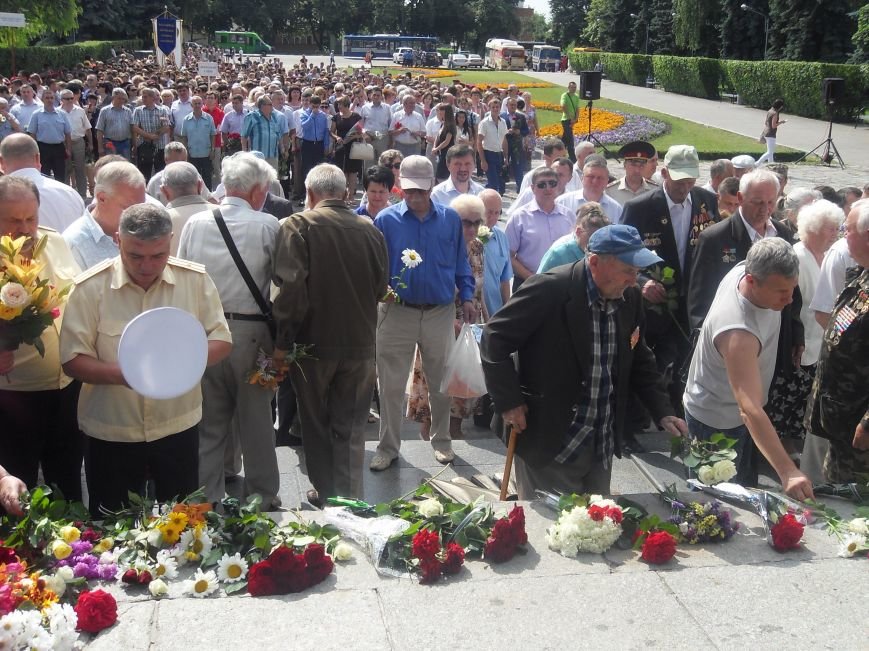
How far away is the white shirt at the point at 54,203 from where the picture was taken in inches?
244

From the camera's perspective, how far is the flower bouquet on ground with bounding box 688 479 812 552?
362cm

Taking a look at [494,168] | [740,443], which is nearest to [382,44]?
[494,168]

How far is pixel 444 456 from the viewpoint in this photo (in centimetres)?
679

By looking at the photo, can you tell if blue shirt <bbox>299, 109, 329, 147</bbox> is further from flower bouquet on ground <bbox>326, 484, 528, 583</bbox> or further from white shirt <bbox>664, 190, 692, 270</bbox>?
flower bouquet on ground <bbox>326, 484, 528, 583</bbox>

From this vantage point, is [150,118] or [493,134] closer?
[150,118]

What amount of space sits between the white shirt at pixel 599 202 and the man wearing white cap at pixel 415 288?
6.43ft

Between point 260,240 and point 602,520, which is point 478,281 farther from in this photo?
point 602,520

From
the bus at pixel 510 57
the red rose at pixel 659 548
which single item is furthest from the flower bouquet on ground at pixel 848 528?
the bus at pixel 510 57

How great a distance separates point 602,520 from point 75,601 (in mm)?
1910

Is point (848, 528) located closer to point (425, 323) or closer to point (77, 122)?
point (425, 323)

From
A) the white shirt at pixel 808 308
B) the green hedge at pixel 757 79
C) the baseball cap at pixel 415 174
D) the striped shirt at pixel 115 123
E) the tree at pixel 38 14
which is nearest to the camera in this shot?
the white shirt at pixel 808 308

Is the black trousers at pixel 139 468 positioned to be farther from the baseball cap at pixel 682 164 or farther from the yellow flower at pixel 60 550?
the baseball cap at pixel 682 164

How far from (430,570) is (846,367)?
7.83 ft

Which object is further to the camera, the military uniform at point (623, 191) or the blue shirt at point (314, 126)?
the blue shirt at point (314, 126)
